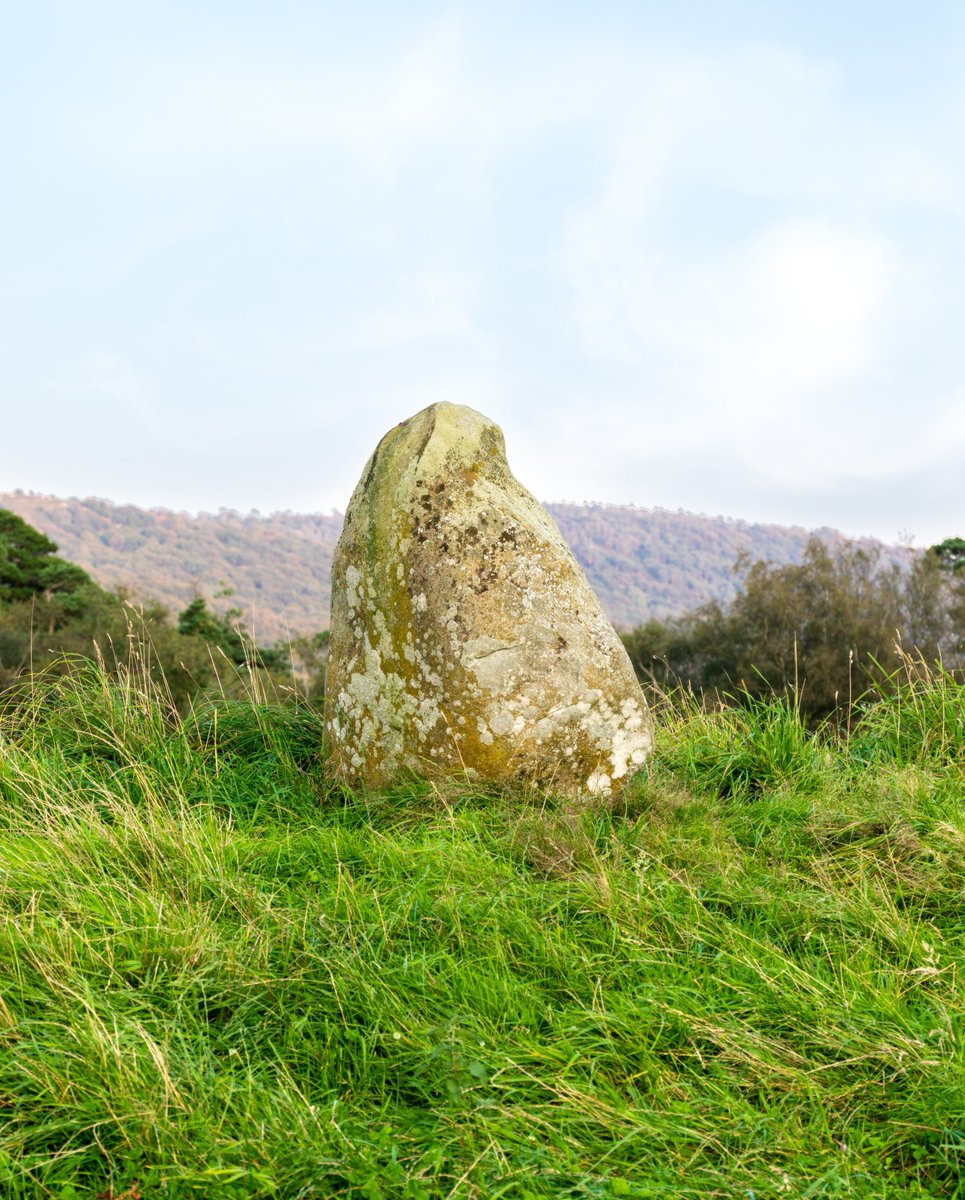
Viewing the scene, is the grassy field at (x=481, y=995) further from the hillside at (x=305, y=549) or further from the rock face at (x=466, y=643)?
the hillside at (x=305, y=549)

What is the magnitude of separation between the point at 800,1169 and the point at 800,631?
2864 cm

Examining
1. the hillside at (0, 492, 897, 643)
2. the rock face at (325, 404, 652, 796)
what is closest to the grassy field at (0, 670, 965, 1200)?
the rock face at (325, 404, 652, 796)

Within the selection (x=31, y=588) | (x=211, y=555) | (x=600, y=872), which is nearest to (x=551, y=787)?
(x=600, y=872)

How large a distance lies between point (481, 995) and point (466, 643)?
1.93 m

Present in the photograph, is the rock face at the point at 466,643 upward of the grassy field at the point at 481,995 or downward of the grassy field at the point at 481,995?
upward

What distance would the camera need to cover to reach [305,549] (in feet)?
294

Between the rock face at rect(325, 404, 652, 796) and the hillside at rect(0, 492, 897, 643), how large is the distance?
5796 centimetres

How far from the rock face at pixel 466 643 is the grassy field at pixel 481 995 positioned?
0.26 metres

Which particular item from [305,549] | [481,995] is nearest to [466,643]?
[481,995]

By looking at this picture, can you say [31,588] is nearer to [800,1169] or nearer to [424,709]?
[424,709]

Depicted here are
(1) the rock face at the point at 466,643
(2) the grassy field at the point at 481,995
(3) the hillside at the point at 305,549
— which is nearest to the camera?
(2) the grassy field at the point at 481,995

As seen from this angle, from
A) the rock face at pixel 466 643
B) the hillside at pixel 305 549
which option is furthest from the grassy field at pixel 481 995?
the hillside at pixel 305 549

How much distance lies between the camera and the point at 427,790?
14.7 feet

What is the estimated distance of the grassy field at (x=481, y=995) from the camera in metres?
2.33
